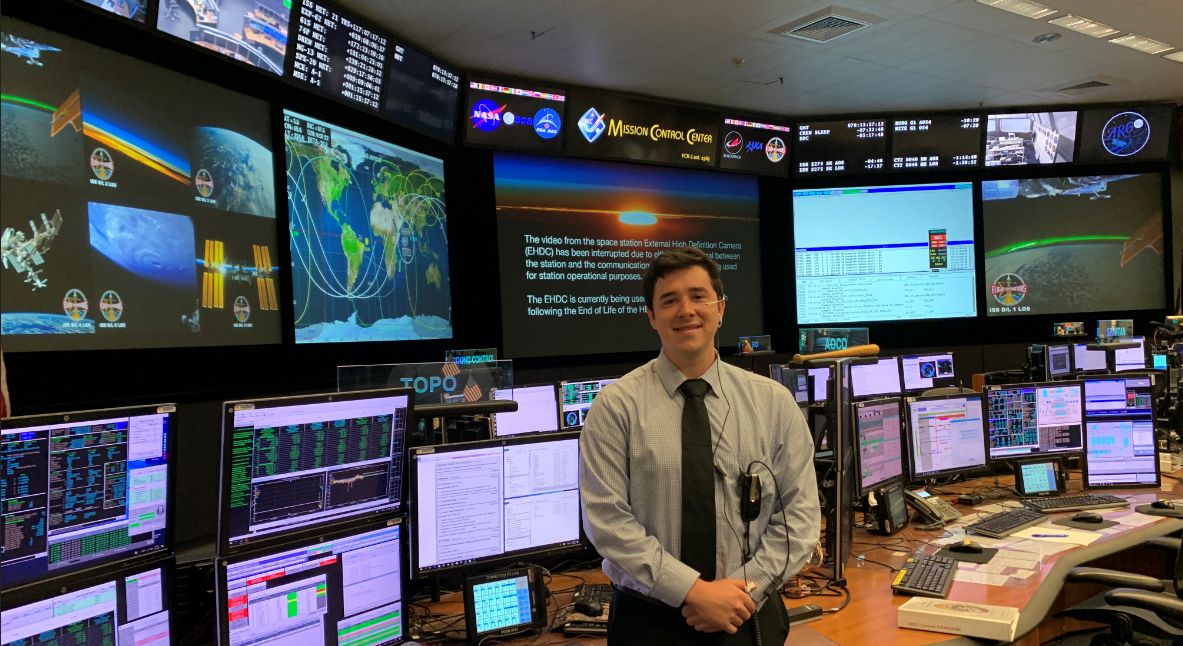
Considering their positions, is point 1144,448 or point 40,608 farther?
point 1144,448

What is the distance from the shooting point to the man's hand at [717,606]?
1557 mm

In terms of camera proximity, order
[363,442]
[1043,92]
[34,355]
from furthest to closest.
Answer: [1043,92] < [34,355] < [363,442]

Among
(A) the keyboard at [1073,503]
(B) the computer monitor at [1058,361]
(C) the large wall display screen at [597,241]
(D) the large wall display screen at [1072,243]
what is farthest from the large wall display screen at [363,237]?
(D) the large wall display screen at [1072,243]

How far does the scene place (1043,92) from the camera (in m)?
7.00

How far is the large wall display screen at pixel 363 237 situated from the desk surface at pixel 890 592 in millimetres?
2626

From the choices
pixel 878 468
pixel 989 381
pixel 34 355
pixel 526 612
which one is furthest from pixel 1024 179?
pixel 34 355

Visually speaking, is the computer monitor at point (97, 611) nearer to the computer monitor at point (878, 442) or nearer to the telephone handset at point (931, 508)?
the computer monitor at point (878, 442)

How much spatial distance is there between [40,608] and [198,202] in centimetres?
258

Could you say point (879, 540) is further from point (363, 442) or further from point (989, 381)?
point (989, 381)

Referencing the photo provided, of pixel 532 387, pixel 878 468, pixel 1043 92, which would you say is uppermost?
pixel 1043 92

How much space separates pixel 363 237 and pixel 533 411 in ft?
5.59

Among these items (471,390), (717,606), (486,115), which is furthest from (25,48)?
(486,115)

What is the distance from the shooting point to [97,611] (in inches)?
55.1

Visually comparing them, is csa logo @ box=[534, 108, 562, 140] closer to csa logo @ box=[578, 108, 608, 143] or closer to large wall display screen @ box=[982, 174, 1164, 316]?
csa logo @ box=[578, 108, 608, 143]
